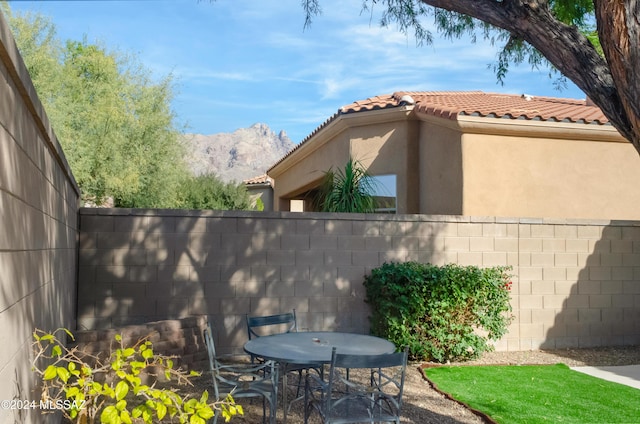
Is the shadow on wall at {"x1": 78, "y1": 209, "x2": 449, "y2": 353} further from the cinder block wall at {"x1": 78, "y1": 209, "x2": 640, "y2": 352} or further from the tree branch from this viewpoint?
the tree branch

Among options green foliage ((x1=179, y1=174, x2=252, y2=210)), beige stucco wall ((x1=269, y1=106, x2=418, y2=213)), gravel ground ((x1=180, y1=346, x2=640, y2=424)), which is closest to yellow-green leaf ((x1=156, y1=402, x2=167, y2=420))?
gravel ground ((x1=180, y1=346, x2=640, y2=424))

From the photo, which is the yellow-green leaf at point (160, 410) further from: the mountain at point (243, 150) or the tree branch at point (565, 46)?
the mountain at point (243, 150)

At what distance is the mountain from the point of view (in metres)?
96.6

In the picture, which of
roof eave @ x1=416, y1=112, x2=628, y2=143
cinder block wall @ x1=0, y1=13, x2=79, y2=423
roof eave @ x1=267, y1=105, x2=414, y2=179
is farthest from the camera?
roof eave @ x1=267, y1=105, x2=414, y2=179

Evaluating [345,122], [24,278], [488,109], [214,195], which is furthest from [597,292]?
[214,195]

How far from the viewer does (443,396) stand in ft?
22.1

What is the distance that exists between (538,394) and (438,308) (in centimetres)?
187

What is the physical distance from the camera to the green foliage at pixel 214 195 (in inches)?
1180

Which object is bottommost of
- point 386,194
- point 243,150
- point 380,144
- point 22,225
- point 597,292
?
point 597,292

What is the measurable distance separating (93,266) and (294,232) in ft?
9.51

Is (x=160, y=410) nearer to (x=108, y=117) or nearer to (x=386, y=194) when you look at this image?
(x=386, y=194)

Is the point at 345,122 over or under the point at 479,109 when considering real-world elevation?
over

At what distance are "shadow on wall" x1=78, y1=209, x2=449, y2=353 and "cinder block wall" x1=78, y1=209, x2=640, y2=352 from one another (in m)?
0.01

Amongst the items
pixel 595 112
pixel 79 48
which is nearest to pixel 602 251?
pixel 595 112
